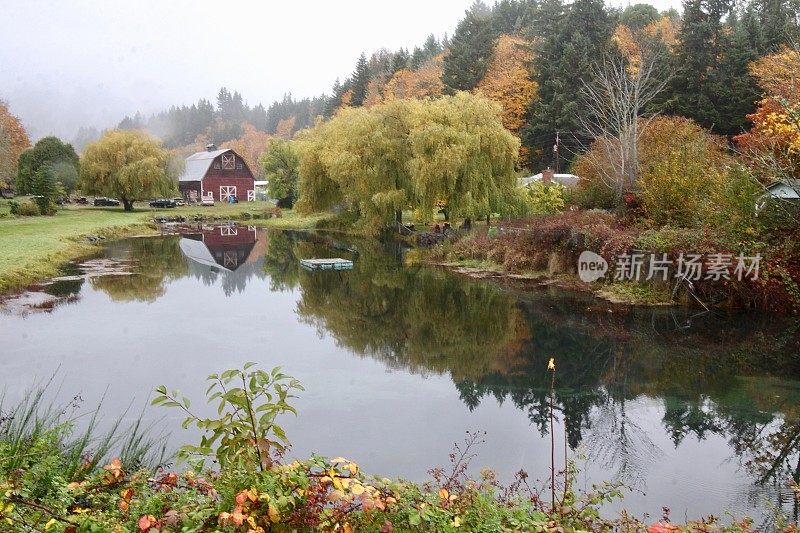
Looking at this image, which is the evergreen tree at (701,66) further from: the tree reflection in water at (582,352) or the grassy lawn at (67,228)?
the grassy lawn at (67,228)

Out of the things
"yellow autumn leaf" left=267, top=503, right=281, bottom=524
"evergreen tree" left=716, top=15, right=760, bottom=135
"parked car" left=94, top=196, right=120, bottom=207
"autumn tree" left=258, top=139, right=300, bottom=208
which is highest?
"evergreen tree" left=716, top=15, right=760, bottom=135

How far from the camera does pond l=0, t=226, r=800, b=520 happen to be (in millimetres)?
7605

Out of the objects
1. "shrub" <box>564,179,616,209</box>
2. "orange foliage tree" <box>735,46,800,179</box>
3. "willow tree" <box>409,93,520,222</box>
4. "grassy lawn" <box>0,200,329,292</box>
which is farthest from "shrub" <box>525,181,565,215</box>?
"grassy lawn" <box>0,200,329,292</box>

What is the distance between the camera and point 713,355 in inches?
475

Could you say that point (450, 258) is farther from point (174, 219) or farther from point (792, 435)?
point (174, 219)

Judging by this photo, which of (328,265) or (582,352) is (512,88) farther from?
(582,352)

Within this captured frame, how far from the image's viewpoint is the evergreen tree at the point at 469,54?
156 ft

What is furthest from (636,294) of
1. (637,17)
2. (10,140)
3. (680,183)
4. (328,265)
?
(10,140)

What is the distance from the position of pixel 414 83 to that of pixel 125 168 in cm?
2568

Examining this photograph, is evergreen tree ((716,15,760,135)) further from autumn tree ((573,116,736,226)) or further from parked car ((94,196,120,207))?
parked car ((94,196,120,207))

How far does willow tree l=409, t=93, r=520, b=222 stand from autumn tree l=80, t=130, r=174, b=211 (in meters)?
26.5

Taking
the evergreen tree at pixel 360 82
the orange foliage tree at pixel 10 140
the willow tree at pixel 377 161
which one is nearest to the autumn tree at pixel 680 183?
the willow tree at pixel 377 161

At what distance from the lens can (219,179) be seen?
62812mm

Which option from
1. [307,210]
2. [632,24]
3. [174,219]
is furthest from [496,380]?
[632,24]
